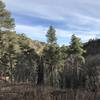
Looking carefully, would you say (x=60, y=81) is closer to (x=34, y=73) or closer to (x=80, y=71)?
(x=80, y=71)

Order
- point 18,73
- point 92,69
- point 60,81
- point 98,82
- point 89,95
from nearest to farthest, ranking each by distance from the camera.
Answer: point 89,95 < point 98,82 < point 92,69 < point 60,81 < point 18,73

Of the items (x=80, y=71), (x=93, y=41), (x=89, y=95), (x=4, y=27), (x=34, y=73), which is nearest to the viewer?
(x=89, y=95)

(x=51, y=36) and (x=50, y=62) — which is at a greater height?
(x=51, y=36)

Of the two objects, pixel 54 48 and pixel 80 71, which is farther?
pixel 54 48

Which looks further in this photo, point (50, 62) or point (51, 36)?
point (51, 36)

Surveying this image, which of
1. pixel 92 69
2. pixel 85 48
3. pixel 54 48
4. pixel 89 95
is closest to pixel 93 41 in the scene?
pixel 85 48

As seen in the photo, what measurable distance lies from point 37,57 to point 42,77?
60.4ft

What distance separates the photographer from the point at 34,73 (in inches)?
3091

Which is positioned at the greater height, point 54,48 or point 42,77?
point 54,48

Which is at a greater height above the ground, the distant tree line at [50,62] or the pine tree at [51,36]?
the pine tree at [51,36]

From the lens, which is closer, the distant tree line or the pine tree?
the distant tree line

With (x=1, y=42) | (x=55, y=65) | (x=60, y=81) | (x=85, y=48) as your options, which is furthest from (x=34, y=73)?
(x=60, y=81)

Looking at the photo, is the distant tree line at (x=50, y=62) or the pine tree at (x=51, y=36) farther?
the pine tree at (x=51, y=36)

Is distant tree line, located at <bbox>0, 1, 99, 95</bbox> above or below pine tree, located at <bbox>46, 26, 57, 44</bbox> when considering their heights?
below
